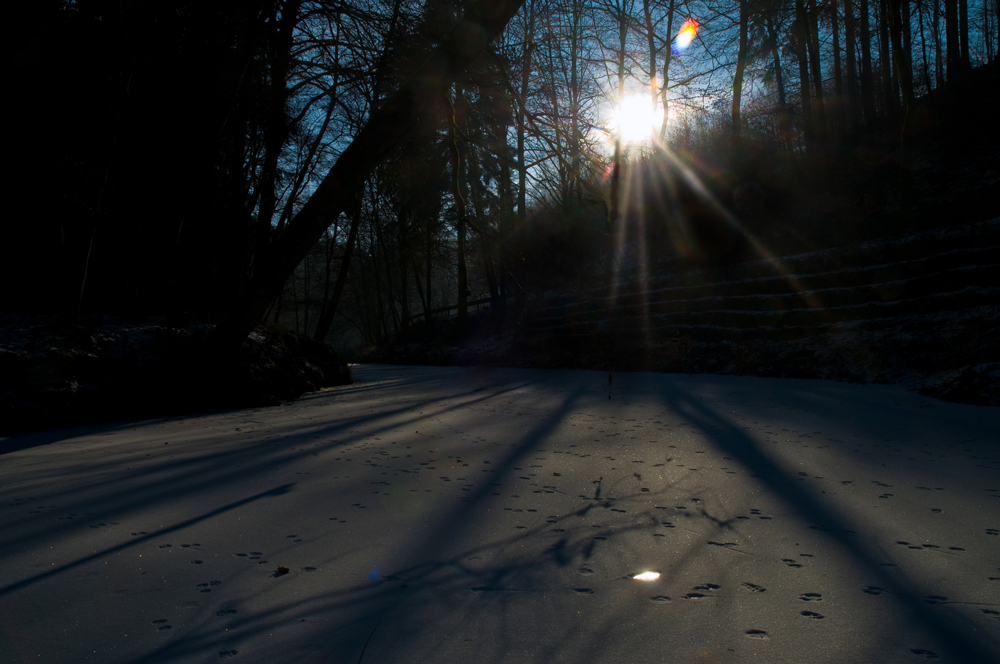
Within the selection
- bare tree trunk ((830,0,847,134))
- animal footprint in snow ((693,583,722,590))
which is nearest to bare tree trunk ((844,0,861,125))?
bare tree trunk ((830,0,847,134))

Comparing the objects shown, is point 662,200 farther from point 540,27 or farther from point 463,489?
point 463,489

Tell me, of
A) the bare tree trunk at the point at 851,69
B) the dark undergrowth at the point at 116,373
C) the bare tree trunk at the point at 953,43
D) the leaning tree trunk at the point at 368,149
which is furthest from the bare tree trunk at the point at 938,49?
the dark undergrowth at the point at 116,373

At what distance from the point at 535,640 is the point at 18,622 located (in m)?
1.21

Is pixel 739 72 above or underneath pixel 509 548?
above

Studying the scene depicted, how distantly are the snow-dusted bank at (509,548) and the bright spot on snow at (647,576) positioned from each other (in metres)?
0.01

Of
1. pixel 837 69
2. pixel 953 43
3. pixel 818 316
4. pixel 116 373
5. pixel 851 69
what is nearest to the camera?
pixel 116 373

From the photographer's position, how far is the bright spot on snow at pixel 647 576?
1.57 meters

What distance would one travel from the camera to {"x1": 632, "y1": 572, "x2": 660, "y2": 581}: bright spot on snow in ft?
5.16

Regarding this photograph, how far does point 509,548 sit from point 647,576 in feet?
1.43

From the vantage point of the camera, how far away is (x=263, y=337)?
6.99 m

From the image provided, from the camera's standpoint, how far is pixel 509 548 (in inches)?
71.3

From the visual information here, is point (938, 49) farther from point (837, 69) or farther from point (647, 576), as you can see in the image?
point (647, 576)

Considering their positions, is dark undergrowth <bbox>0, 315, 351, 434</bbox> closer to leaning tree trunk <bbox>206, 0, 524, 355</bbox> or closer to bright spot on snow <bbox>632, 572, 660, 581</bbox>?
leaning tree trunk <bbox>206, 0, 524, 355</bbox>

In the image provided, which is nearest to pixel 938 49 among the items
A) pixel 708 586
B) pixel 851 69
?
pixel 851 69
